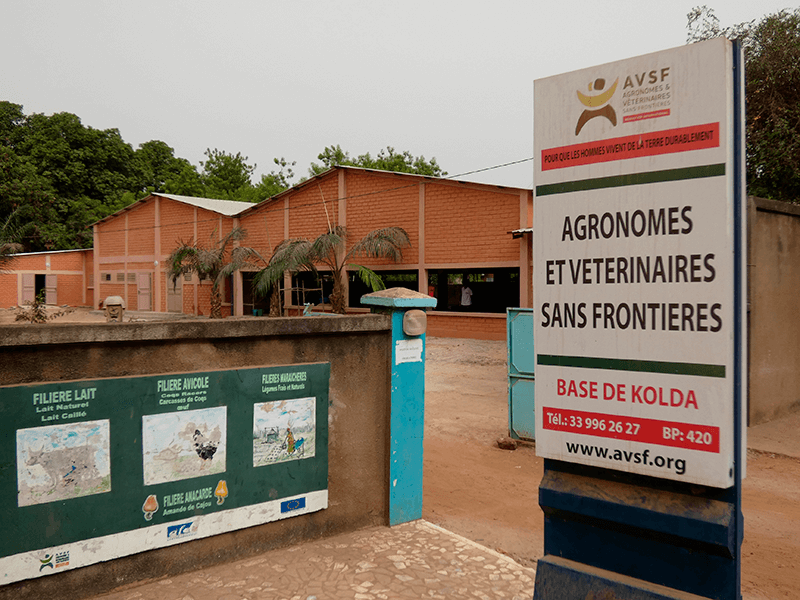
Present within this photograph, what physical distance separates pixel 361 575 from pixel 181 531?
3.61 feet

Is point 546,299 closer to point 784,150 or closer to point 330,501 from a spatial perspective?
point 330,501

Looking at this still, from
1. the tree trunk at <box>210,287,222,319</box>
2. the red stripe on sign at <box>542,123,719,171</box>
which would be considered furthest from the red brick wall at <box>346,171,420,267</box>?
the red stripe on sign at <box>542,123,719,171</box>

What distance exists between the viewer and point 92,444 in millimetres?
3279

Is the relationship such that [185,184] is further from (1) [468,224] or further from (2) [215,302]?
(1) [468,224]

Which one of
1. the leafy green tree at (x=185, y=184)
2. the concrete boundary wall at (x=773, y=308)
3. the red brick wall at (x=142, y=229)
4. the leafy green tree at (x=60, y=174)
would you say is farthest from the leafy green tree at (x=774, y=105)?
the leafy green tree at (x=185, y=184)

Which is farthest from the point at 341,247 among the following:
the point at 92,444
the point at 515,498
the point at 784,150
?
the point at 92,444

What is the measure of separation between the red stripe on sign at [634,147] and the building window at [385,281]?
827 inches

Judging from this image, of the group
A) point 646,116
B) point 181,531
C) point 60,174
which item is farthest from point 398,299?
point 60,174

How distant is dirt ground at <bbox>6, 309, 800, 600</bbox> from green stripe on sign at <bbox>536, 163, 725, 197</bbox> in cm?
285

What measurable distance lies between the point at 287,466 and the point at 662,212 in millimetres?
2791

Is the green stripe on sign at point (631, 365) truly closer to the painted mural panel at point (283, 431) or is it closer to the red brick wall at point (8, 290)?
the painted mural panel at point (283, 431)

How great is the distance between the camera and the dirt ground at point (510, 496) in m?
4.39

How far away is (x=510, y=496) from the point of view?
574 centimetres

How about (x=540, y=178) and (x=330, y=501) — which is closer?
(x=540, y=178)
